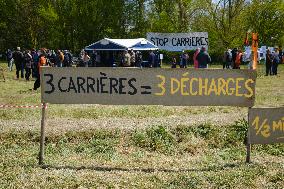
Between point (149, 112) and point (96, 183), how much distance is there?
20.0ft

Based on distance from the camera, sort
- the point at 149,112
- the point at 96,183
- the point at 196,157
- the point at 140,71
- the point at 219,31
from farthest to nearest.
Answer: the point at 219,31 → the point at 149,112 → the point at 196,157 → the point at 140,71 → the point at 96,183

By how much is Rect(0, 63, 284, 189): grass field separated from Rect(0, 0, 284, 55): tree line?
1596 inches

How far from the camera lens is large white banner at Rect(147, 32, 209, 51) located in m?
24.0

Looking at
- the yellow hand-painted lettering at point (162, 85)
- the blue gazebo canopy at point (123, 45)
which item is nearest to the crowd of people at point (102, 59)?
the blue gazebo canopy at point (123, 45)

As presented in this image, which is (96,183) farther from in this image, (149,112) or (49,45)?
(49,45)

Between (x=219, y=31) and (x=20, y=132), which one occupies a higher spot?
(x=219, y=31)

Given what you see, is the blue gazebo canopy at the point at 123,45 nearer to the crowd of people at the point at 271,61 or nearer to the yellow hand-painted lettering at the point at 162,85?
the crowd of people at the point at 271,61

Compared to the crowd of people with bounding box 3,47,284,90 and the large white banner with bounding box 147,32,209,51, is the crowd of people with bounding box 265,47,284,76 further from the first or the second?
the large white banner with bounding box 147,32,209,51

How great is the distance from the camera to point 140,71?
25.3 ft

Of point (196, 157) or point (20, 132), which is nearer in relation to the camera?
point (196, 157)

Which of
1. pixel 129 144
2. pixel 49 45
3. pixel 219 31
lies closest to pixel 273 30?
pixel 219 31

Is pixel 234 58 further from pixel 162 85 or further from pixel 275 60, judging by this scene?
pixel 162 85

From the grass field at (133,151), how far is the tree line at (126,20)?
40.5 m

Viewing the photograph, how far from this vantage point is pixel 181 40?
25422 millimetres
